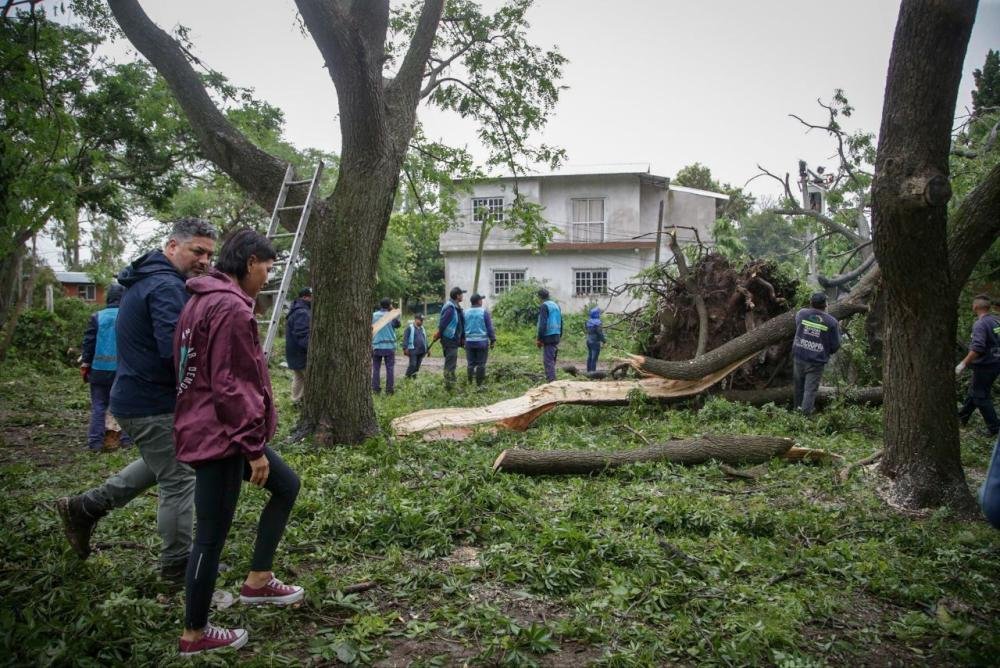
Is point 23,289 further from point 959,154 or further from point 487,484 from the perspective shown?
point 959,154

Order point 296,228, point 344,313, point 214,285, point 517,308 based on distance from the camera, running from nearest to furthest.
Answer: point 214,285 → point 344,313 → point 296,228 → point 517,308

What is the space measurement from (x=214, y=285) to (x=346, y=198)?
15.4 feet

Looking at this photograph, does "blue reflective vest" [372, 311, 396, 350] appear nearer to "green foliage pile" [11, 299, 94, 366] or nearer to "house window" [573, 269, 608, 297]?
"green foliage pile" [11, 299, 94, 366]

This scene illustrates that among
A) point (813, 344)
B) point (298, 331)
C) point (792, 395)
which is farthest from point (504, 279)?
point (813, 344)

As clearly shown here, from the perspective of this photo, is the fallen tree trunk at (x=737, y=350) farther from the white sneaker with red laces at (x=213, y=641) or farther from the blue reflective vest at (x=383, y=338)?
the white sneaker with red laces at (x=213, y=641)

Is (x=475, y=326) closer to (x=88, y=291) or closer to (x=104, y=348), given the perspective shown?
(x=104, y=348)

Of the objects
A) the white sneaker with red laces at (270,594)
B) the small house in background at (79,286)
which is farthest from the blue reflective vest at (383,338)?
the small house in background at (79,286)

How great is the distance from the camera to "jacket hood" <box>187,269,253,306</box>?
3.25 m

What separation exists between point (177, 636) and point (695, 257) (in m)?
11.0

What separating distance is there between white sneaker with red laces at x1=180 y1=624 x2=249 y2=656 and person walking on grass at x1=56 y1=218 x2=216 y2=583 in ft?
2.87

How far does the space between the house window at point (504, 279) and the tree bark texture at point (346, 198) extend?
21663mm

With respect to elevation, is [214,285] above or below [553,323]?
above

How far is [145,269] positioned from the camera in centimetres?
388

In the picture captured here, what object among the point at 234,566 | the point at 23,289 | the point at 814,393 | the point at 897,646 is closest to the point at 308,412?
Answer: the point at 234,566
